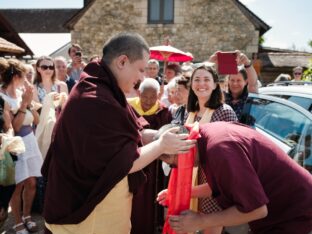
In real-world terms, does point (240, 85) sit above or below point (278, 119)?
above

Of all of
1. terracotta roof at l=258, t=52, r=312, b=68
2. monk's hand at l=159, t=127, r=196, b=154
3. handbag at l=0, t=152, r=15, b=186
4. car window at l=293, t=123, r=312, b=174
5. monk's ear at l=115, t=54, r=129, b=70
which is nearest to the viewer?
monk's hand at l=159, t=127, r=196, b=154

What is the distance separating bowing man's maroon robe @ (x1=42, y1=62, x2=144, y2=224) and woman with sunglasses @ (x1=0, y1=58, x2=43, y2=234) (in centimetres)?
228

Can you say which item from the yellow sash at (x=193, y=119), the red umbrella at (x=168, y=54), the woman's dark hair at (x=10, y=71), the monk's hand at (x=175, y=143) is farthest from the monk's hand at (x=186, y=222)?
the red umbrella at (x=168, y=54)

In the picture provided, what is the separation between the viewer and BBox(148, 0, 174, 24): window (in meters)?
17.0

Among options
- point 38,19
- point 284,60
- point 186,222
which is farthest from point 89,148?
point 38,19

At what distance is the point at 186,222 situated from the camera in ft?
6.24

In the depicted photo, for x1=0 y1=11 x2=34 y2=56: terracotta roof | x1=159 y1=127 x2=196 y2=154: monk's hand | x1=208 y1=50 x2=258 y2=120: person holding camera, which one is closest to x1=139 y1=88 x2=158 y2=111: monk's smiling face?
x1=208 y1=50 x2=258 y2=120: person holding camera

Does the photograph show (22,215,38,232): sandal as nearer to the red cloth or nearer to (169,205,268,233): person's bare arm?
the red cloth

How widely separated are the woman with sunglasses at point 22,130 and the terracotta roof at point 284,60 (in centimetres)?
1433

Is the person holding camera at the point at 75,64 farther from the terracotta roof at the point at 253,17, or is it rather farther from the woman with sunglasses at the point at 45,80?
the terracotta roof at the point at 253,17

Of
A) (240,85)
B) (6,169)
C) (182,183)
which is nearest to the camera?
(182,183)

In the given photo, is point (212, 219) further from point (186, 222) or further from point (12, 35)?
point (12, 35)

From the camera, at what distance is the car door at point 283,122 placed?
9.14 ft

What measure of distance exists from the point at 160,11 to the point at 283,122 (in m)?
14.6
